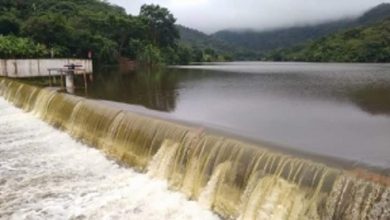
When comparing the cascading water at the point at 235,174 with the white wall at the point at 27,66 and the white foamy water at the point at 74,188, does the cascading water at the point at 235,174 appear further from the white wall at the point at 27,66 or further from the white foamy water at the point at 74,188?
the white wall at the point at 27,66

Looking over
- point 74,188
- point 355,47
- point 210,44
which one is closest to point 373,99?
point 74,188

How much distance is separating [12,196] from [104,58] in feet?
140

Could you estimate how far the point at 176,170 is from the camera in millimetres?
9172

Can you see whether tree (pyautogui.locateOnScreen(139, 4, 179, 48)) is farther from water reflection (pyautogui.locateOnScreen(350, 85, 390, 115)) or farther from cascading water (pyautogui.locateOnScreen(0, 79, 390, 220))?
cascading water (pyautogui.locateOnScreen(0, 79, 390, 220))

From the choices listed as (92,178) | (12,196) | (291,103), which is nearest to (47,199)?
(12,196)

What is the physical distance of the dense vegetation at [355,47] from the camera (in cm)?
7405

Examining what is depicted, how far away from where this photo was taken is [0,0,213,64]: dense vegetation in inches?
1535

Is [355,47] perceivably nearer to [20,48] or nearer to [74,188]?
[20,48]

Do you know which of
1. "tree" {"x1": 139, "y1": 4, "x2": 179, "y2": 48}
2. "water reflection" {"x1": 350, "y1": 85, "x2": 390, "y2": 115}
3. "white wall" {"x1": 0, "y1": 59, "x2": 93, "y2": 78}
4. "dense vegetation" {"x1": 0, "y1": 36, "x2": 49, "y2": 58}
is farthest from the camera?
"tree" {"x1": 139, "y1": 4, "x2": 179, "y2": 48}

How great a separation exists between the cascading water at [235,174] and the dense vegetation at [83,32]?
965 inches


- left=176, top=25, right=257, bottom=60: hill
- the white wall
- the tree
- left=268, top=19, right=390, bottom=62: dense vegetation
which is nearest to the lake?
the white wall

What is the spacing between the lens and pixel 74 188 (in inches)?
363

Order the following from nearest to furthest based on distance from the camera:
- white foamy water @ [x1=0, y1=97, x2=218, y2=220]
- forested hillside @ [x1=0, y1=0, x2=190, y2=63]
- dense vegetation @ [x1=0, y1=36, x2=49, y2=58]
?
1. white foamy water @ [x1=0, y1=97, x2=218, y2=220]
2. dense vegetation @ [x1=0, y1=36, x2=49, y2=58]
3. forested hillside @ [x1=0, y1=0, x2=190, y2=63]

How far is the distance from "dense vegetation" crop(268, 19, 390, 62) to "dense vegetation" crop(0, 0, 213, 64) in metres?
30.5
